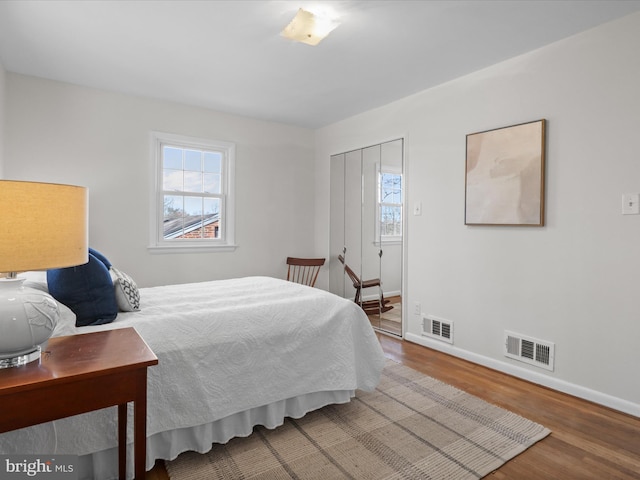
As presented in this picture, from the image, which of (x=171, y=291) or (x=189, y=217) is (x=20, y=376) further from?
(x=189, y=217)

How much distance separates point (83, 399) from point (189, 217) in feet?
10.5

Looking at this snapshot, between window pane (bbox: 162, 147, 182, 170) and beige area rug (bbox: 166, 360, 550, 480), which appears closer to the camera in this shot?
beige area rug (bbox: 166, 360, 550, 480)

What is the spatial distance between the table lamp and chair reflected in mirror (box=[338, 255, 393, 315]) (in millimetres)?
3207

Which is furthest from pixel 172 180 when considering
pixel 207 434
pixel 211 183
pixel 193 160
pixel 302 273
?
pixel 207 434

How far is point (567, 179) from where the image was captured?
8.61 ft

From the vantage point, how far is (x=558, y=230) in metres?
2.68

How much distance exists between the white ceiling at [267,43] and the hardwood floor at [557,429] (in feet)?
8.16

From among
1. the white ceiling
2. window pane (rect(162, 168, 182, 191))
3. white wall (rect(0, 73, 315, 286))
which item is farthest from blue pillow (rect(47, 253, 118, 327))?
window pane (rect(162, 168, 182, 191))

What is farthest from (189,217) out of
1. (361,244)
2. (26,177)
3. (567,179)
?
(567,179)

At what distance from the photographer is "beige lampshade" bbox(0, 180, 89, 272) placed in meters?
1.11

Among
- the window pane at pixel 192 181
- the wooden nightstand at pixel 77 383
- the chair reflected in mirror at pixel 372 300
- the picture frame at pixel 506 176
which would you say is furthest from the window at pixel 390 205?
the wooden nightstand at pixel 77 383

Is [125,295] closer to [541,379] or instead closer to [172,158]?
[172,158]

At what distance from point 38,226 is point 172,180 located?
3.14m

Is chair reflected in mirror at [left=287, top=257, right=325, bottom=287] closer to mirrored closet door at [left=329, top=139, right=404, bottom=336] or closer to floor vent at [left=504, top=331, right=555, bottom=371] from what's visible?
mirrored closet door at [left=329, top=139, right=404, bottom=336]
